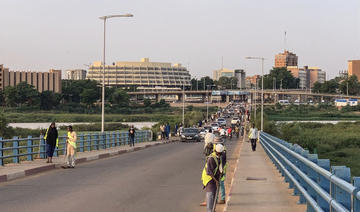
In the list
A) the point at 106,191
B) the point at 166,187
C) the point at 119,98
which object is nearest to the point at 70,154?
the point at 166,187

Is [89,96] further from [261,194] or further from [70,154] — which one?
[261,194]

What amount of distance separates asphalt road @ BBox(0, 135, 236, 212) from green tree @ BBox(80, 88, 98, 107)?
14920 cm

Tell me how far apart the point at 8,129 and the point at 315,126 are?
71.2 m

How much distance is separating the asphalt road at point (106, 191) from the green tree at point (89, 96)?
14920 cm

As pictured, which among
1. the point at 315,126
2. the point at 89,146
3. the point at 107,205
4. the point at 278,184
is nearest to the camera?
the point at 107,205

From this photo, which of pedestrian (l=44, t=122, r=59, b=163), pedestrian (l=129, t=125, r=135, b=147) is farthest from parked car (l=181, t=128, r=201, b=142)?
pedestrian (l=44, t=122, r=59, b=163)

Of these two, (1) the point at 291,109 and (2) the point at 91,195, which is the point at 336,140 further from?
(1) the point at 291,109

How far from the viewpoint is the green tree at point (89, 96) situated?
560 feet

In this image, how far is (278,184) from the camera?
17.2 m

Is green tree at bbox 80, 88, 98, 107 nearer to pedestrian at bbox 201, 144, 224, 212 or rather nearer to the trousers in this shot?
the trousers

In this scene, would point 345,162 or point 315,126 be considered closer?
point 345,162

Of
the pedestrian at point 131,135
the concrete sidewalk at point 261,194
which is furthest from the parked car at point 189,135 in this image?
the concrete sidewalk at point 261,194

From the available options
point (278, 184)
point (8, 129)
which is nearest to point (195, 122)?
point (8, 129)

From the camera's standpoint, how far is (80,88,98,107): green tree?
17070cm
